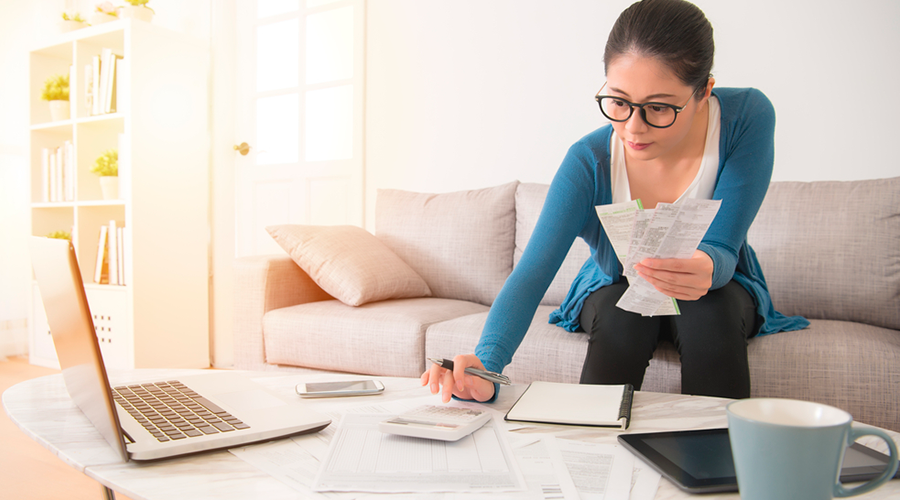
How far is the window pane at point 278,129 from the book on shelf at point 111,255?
0.78 metres

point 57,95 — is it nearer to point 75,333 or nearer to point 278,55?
point 278,55

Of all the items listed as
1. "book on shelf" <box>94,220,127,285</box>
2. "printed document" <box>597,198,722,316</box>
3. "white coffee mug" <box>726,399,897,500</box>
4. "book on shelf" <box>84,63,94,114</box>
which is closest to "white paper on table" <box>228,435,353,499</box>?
"white coffee mug" <box>726,399,897,500</box>

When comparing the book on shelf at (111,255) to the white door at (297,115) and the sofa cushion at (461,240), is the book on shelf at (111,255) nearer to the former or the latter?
the white door at (297,115)

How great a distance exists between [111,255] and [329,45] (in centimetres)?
145

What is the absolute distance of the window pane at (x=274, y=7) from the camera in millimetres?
3031

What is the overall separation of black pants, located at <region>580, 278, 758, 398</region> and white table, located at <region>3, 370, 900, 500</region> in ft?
0.74

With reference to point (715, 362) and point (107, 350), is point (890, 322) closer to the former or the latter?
point (715, 362)

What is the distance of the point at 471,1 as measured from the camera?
256cm

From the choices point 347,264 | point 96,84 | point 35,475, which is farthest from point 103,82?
point 35,475

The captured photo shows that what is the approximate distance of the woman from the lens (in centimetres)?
95

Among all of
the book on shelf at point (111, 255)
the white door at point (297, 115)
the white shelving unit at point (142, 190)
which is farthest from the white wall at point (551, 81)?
the book on shelf at point (111, 255)

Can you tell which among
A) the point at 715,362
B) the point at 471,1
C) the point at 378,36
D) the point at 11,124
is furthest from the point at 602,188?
the point at 11,124

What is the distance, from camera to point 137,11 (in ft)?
8.87

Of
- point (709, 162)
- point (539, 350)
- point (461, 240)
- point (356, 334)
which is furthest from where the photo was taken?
point (461, 240)
